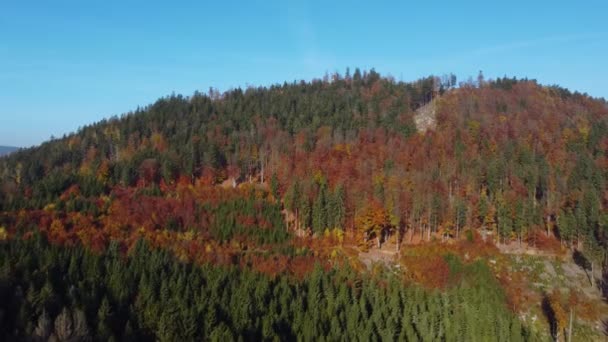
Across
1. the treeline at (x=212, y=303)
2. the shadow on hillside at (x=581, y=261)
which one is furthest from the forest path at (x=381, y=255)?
the shadow on hillside at (x=581, y=261)

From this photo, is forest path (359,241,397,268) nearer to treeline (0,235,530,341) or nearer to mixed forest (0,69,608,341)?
mixed forest (0,69,608,341)

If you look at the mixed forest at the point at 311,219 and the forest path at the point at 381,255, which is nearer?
the mixed forest at the point at 311,219

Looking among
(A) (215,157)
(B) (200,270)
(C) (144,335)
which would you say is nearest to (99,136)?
(A) (215,157)

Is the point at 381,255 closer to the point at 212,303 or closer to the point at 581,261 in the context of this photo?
the point at 581,261

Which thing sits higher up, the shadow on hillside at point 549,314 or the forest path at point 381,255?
the forest path at point 381,255

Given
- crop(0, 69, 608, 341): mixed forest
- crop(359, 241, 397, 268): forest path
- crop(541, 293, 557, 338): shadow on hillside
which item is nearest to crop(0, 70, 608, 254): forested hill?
crop(0, 69, 608, 341): mixed forest

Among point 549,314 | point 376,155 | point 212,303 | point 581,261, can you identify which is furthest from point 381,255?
point 376,155

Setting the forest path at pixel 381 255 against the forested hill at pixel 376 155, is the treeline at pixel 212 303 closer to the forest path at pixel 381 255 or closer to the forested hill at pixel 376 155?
the forest path at pixel 381 255
